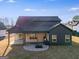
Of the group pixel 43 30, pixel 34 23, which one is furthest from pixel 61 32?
pixel 34 23

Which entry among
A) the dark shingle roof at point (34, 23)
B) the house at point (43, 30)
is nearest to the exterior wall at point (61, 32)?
the house at point (43, 30)

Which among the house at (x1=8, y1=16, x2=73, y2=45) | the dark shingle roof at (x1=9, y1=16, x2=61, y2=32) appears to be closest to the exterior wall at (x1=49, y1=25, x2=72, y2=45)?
the house at (x1=8, y1=16, x2=73, y2=45)

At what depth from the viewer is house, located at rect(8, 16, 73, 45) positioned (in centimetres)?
2588

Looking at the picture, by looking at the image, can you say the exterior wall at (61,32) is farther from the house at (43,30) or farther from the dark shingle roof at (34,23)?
the dark shingle roof at (34,23)

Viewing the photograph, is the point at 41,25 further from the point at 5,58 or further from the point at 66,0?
the point at 5,58

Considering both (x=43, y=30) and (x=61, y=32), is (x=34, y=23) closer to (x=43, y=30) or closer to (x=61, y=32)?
(x=43, y=30)

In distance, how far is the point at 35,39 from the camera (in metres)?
29.0

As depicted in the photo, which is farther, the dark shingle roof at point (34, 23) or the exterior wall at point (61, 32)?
the dark shingle roof at point (34, 23)

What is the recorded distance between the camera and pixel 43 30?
87.6 ft

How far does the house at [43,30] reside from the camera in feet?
84.9

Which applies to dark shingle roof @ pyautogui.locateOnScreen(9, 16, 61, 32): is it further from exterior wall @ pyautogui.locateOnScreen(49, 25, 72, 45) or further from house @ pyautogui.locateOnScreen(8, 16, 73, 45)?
exterior wall @ pyautogui.locateOnScreen(49, 25, 72, 45)

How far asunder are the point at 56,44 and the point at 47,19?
24.1 feet

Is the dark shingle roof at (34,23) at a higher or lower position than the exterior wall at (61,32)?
higher

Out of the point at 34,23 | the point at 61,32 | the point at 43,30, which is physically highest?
the point at 34,23
